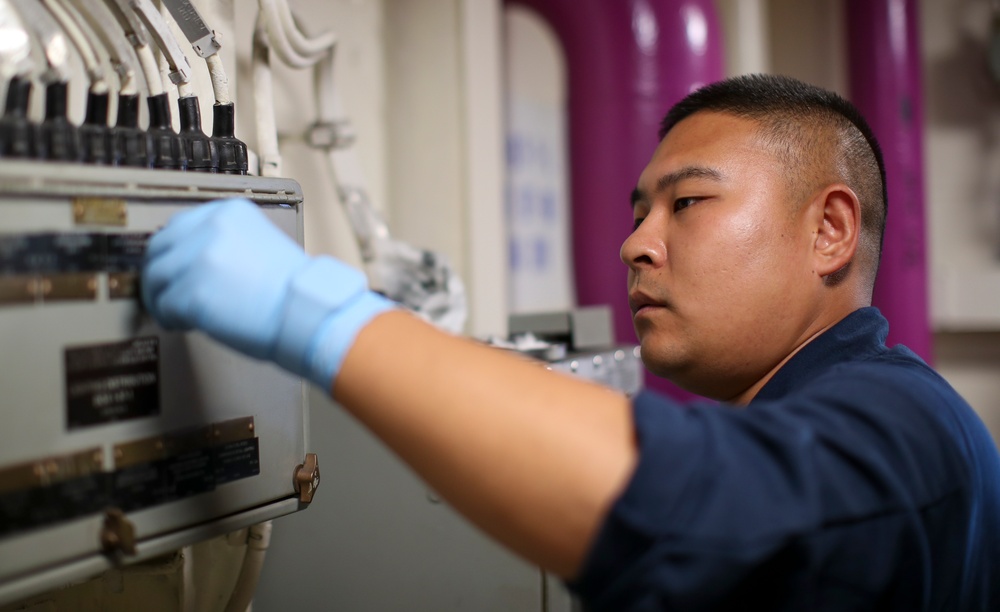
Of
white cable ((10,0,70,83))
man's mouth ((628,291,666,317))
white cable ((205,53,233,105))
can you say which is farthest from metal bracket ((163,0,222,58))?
man's mouth ((628,291,666,317))

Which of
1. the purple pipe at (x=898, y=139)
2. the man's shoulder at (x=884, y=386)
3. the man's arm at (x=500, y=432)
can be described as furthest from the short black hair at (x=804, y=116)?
the purple pipe at (x=898, y=139)

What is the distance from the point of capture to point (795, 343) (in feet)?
3.06

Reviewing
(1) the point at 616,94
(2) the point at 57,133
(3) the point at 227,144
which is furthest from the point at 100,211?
(1) the point at 616,94

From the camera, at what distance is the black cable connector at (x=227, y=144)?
77 centimetres

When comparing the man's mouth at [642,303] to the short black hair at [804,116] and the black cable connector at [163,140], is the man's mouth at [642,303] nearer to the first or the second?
the short black hair at [804,116]

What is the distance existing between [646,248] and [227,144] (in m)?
0.48

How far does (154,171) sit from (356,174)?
784mm

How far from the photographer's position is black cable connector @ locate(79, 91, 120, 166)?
2.11 feet

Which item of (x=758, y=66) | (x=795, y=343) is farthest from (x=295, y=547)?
(x=758, y=66)

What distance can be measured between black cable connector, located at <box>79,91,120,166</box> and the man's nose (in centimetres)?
55

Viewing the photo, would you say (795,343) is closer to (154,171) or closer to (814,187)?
(814,187)

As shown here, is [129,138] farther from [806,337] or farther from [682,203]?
[806,337]

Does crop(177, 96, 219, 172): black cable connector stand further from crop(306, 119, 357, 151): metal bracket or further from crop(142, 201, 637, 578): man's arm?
crop(306, 119, 357, 151): metal bracket

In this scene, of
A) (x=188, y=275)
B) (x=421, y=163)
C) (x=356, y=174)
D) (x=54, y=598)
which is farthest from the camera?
(x=421, y=163)
